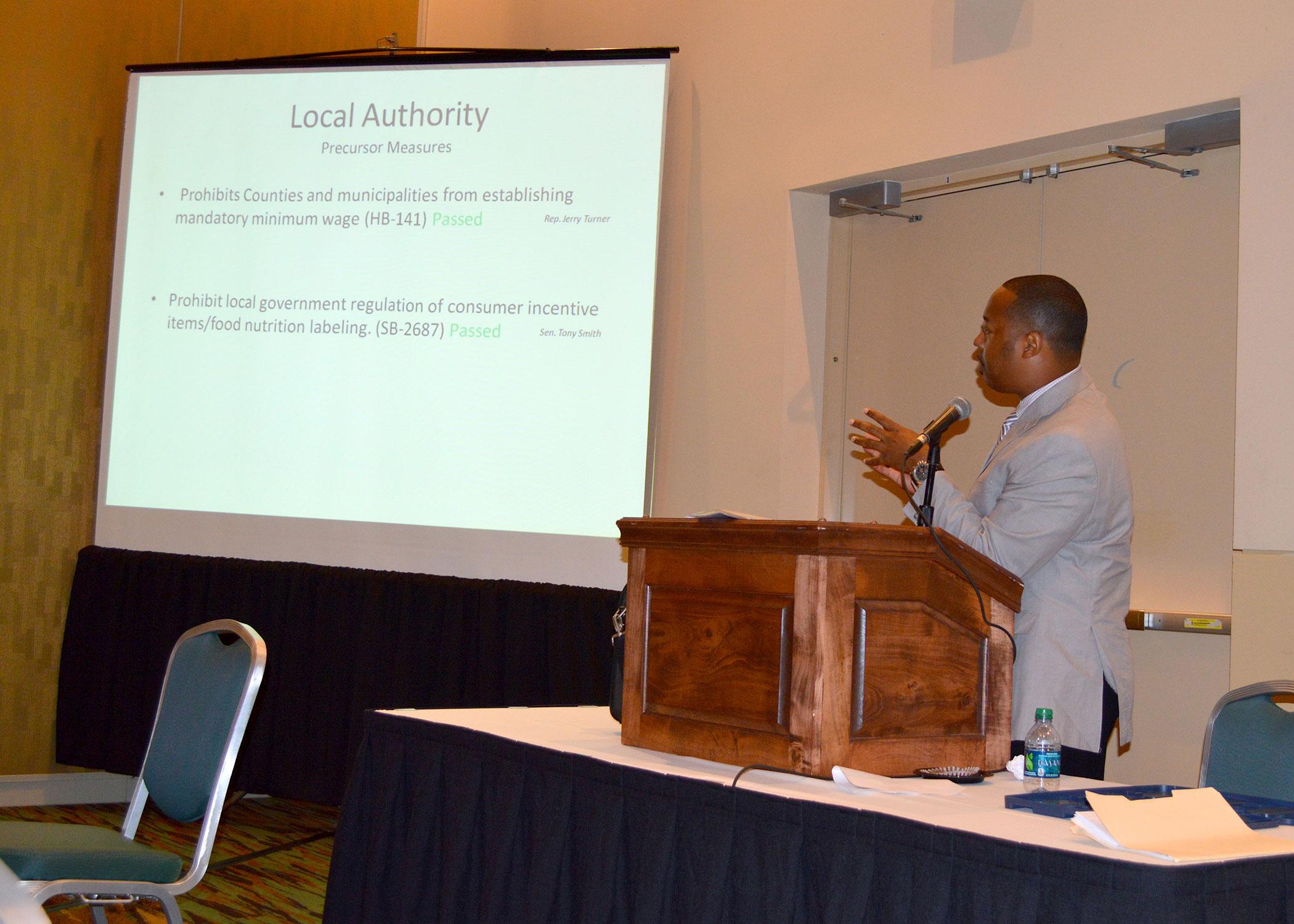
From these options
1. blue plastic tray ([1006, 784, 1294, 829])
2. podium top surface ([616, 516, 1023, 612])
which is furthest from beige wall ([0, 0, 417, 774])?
blue plastic tray ([1006, 784, 1294, 829])

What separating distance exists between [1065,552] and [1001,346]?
0.44 meters

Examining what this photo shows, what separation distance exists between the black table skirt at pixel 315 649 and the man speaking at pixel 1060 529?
6.29ft

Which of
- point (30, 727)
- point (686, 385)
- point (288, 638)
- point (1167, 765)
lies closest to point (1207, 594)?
point (1167, 765)

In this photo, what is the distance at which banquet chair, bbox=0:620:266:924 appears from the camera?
89.0 inches

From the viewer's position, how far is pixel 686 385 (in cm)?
444

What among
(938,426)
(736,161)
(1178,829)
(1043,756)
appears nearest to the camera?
(1178,829)

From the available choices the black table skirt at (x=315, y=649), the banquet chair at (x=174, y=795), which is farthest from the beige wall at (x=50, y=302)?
A: the banquet chair at (x=174, y=795)

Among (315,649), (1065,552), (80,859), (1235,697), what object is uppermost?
(1065,552)

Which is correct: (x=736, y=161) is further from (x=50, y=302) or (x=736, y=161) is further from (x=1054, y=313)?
A: (x=50, y=302)

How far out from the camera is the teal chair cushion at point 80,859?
2.24 metres

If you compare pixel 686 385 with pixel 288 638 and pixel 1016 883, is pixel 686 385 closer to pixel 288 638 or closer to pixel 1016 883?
pixel 288 638

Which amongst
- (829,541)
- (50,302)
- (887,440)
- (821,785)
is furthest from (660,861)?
(50,302)

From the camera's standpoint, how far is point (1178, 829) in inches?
57.1

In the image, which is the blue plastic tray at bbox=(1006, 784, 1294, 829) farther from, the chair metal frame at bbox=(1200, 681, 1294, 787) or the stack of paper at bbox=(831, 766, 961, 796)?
the chair metal frame at bbox=(1200, 681, 1294, 787)
